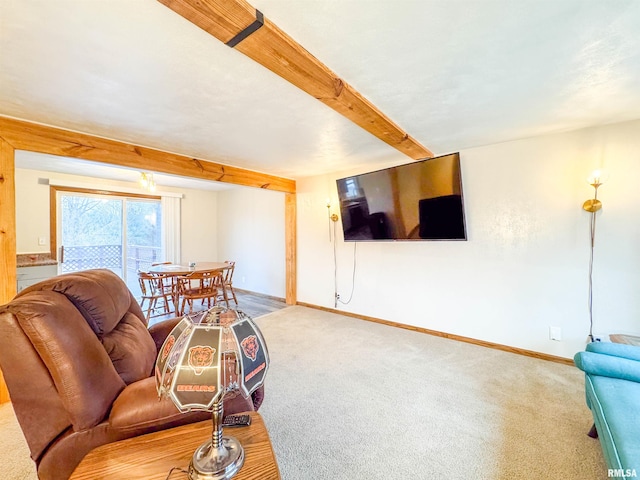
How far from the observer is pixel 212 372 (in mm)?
827

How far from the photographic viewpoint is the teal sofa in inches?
43.1

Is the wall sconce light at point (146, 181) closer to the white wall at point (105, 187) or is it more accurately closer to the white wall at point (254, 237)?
the white wall at point (105, 187)

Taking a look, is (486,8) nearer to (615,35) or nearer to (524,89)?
(615,35)

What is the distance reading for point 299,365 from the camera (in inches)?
110

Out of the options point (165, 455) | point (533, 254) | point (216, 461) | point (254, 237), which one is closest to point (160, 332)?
point (165, 455)

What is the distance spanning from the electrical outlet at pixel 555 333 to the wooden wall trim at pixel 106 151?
4116 mm

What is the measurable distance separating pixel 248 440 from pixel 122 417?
499 millimetres

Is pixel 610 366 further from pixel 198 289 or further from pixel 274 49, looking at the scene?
pixel 198 289

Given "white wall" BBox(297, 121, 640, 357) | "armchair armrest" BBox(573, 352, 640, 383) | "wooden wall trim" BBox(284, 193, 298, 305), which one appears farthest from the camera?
"wooden wall trim" BBox(284, 193, 298, 305)

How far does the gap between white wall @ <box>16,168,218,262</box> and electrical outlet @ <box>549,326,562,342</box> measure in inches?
247

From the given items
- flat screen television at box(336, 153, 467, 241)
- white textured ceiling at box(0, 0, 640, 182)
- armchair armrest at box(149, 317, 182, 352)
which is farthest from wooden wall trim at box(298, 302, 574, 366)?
armchair armrest at box(149, 317, 182, 352)

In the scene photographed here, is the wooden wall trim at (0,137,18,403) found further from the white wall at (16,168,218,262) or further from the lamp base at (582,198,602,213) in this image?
the lamp base at (582,198,602,213)

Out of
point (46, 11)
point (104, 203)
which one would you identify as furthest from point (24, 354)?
point (104, 203)

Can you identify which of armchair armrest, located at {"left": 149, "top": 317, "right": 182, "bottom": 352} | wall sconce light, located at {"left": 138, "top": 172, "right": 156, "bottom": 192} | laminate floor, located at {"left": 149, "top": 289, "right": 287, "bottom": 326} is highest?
wall sconce light, located at {"left": 138, "top": 172, "right": 156, "bottom": 192}
